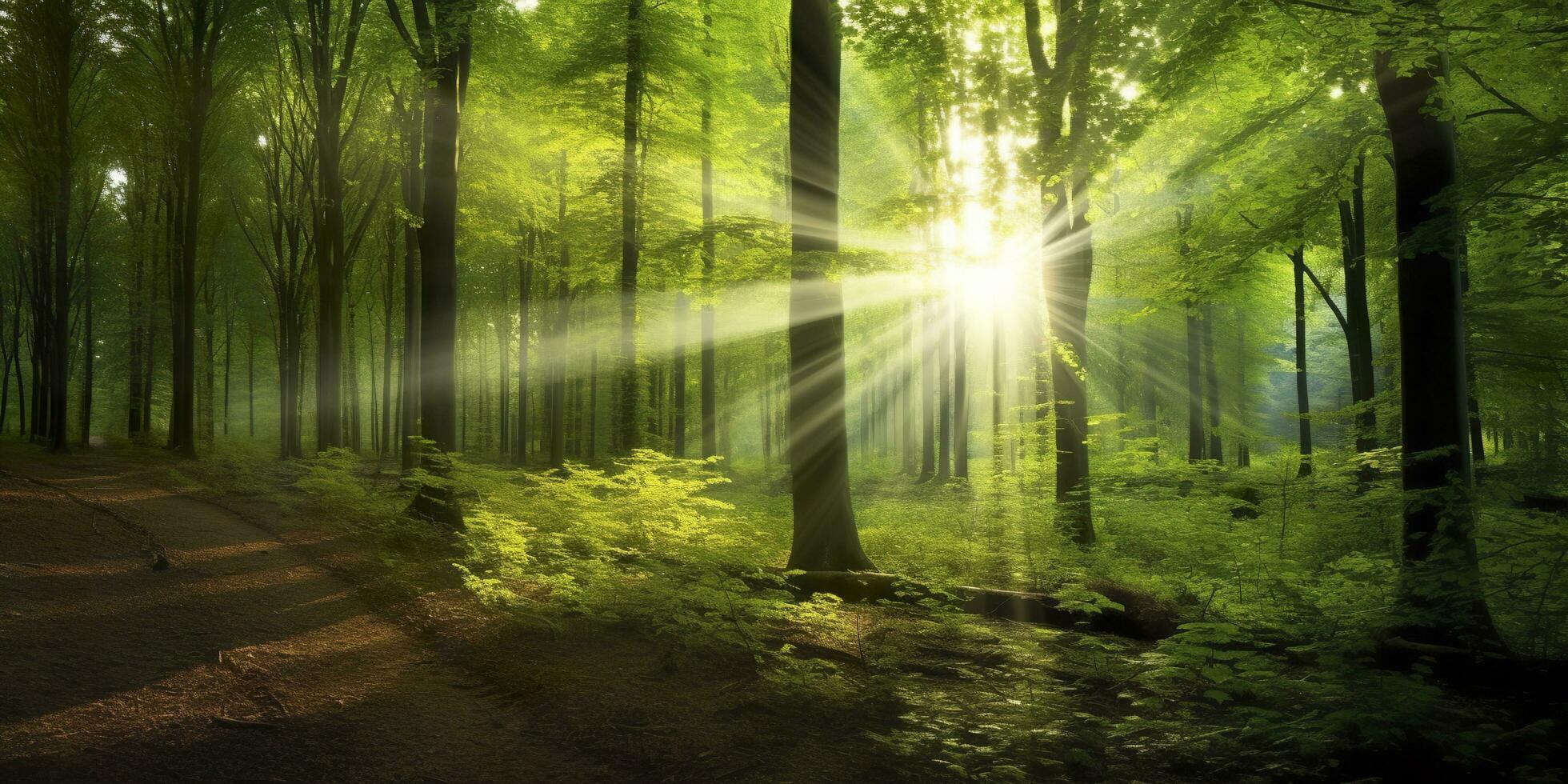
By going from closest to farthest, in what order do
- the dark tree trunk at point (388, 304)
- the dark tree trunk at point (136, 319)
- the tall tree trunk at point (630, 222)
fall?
the tall tree trunk at point (630, 222) < the dark tree trunk at point (388, 304) < the dark tree trunk at point (136, 319)

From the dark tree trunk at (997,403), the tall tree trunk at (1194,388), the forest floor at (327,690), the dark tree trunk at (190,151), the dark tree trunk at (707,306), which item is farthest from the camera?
the tall tree trunk at (1194,388)

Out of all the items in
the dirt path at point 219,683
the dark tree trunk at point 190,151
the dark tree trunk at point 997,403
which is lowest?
the dirt path at point 219,683

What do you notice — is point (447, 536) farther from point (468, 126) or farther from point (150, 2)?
point (150, 2)

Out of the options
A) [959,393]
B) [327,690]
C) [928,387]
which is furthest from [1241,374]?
[327,690]

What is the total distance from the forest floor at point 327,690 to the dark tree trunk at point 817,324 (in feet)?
9.16

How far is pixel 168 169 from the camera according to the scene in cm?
2088

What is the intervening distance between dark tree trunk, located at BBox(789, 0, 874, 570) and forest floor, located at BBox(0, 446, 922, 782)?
279 centimetres

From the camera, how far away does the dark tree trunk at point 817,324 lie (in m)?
8.74

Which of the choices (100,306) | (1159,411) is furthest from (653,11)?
(100,306)

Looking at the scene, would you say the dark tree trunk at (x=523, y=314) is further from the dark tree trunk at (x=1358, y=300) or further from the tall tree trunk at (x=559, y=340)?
the dark tree trunk at (x=1358, y=300)

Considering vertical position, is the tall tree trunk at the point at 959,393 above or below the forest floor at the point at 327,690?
above

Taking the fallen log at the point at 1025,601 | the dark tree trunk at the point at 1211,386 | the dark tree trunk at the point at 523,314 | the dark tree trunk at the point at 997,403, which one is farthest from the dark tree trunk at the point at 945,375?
the fallen log at the point at 1025,601

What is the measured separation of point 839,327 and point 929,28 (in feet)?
16.8

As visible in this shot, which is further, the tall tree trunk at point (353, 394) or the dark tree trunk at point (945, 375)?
the tall tree trunk at point (353, 394)
